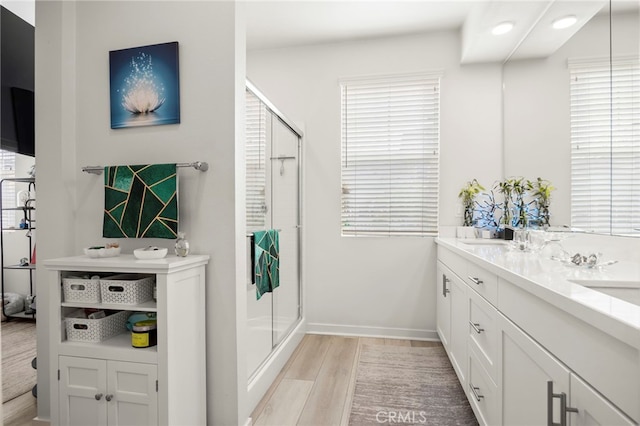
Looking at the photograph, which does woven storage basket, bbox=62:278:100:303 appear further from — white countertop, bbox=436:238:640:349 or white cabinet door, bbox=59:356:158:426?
white countertop, bbox=436:238:640:349

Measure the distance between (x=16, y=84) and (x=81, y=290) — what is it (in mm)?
1587

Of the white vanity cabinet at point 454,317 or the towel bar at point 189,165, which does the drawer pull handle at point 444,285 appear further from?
the towel bar at point 189,165

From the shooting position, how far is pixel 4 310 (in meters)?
3.63

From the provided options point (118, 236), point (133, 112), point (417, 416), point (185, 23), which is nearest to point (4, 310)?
point (118, 236)

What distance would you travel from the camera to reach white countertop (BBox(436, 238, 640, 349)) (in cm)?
73

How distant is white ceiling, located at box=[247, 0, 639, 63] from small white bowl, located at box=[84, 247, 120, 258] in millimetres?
2066

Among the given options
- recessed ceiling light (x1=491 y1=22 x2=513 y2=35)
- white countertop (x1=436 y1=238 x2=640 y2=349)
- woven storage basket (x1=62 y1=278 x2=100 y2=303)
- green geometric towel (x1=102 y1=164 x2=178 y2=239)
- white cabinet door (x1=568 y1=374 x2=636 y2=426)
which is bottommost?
white cabinet door (x1=568 y1=374 x2=636 y2=426)

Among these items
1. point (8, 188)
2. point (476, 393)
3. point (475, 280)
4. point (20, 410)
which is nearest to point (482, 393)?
point (476, 393)

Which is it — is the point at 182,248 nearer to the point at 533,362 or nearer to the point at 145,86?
the point at 145,86

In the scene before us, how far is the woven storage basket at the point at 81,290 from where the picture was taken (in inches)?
61.0

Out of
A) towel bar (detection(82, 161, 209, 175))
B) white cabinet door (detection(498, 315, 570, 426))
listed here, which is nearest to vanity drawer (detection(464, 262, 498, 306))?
white cabinet door (detection(498, 315, 570, 426))

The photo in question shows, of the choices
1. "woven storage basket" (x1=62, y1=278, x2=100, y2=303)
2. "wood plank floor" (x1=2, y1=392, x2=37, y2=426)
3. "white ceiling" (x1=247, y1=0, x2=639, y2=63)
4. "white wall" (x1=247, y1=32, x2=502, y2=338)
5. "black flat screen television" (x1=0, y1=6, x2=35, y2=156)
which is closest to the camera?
"woven storage basket" (x1=62, y1=278, x2=100, y2=303)

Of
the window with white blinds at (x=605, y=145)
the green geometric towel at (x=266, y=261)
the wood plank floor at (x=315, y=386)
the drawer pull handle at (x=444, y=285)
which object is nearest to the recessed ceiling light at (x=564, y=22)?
the window with white blinds at (x=605, y=145)

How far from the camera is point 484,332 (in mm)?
1624
